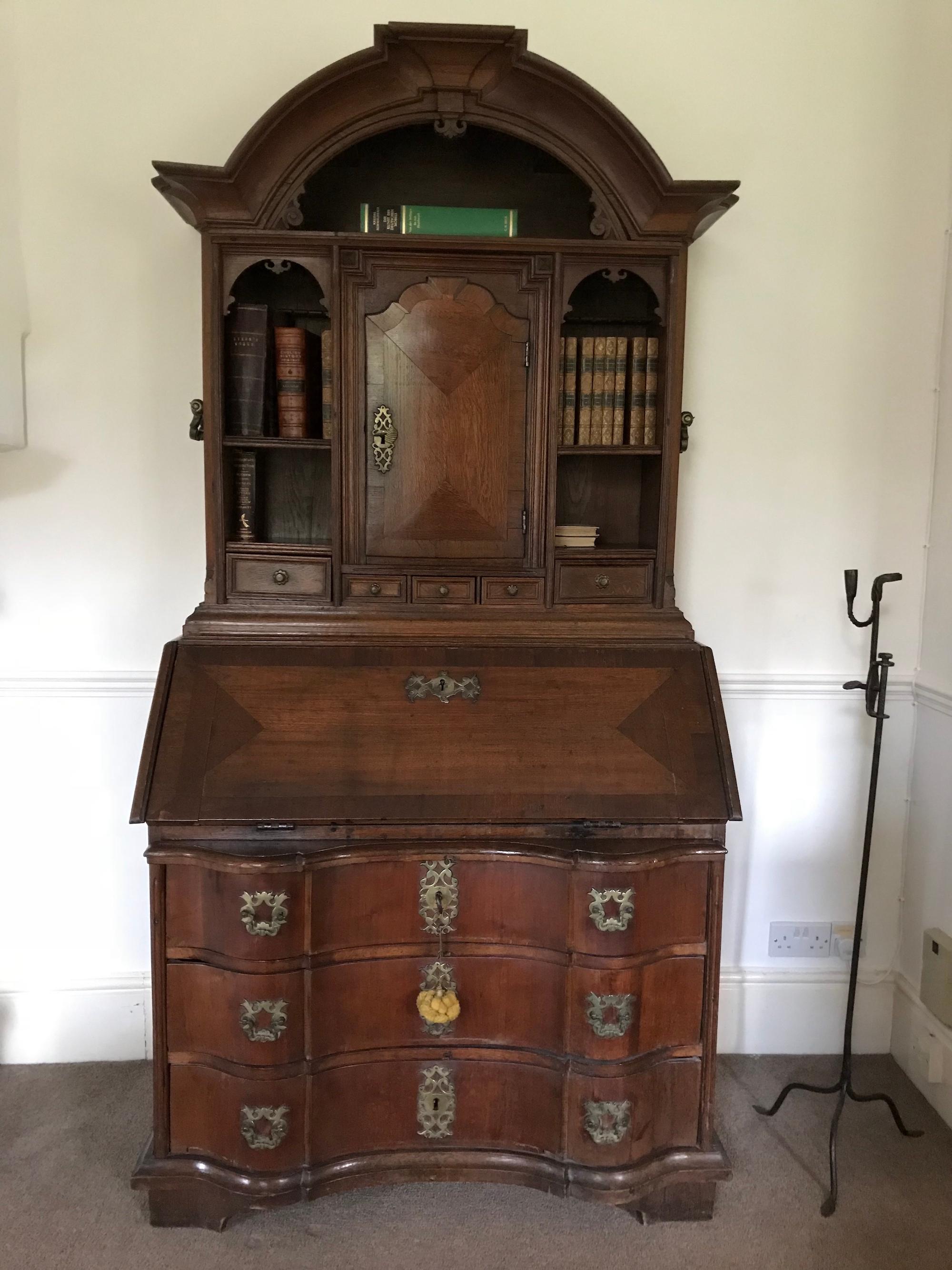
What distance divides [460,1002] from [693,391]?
1629 mm

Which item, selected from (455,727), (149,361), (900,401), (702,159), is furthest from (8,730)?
(900,401)

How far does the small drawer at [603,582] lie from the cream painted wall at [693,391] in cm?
41

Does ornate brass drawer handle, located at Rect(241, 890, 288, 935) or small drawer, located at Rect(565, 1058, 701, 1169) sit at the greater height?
ornate brass drawer handle, located at Rect(241, 890, 288, 935)

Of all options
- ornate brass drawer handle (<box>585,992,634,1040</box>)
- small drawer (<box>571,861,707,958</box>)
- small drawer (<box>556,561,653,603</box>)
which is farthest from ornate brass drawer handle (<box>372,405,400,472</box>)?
ornate brass drawer handle (<box>585,992,634,1040</box>)

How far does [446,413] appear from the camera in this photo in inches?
79.2

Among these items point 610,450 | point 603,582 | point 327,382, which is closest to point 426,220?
point 327,382

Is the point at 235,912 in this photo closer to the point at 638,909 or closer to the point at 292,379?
the point at 638,909

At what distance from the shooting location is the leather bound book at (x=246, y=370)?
202cm

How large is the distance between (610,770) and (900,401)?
1354 millimetres

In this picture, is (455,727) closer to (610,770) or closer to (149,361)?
(610,770)

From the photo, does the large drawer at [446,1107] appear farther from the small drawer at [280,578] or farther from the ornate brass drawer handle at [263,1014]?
the small drawer at [280,578]

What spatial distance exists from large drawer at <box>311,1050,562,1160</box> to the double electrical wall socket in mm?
960

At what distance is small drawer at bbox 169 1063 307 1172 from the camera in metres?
1.81

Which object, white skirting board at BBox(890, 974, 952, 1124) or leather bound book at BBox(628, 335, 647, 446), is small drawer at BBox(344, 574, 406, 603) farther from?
white skirting board at BBox(890, 974, 952, 1124)
